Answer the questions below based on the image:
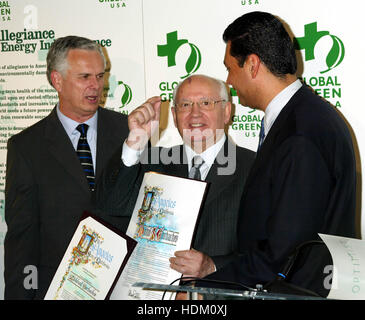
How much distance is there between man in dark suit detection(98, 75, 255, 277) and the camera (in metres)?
2.19

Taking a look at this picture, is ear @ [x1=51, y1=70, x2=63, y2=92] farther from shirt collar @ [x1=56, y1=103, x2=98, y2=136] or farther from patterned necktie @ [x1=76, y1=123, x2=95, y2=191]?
patterned necktie @ [x1=76, y1=123, x2=95, y2=191]

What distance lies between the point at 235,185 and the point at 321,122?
60 cm

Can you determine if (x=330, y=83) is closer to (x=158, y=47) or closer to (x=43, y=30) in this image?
(x=158, y=47)

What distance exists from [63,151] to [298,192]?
1.47 meters

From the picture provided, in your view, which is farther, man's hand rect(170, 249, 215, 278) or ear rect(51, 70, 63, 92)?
ear rect(51, 70, 63, 92)

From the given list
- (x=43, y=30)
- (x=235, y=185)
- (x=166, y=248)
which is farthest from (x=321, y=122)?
(x=43, y=30)

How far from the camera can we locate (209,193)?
2.24m

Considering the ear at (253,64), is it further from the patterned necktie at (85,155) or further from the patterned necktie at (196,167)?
the patterned necktie at (85,155)

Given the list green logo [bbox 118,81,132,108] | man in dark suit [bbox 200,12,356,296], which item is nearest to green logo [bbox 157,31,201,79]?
green logo [bbox 118,81,132,108]

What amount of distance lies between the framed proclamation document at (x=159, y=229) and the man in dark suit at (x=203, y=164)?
23 centimetres

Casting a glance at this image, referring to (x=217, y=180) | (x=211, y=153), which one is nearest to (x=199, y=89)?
(x=211, y=153)

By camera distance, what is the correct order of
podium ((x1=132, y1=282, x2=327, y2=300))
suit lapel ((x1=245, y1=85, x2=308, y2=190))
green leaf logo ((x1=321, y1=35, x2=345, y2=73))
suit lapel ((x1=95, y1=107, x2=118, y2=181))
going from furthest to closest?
green leaf logo ((x1=321, y1=35, x2=345, y2=73)), suit lapel ((x1=95, y1=107, x2=118, y2=181)), suit lapel ((x1=245, y1=85, x2=308, y2=190)), podium ((x1=132, y1=282, x2=327, y2=300))

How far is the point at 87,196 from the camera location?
2.66 metres

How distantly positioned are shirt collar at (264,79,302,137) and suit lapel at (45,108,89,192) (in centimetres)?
115
